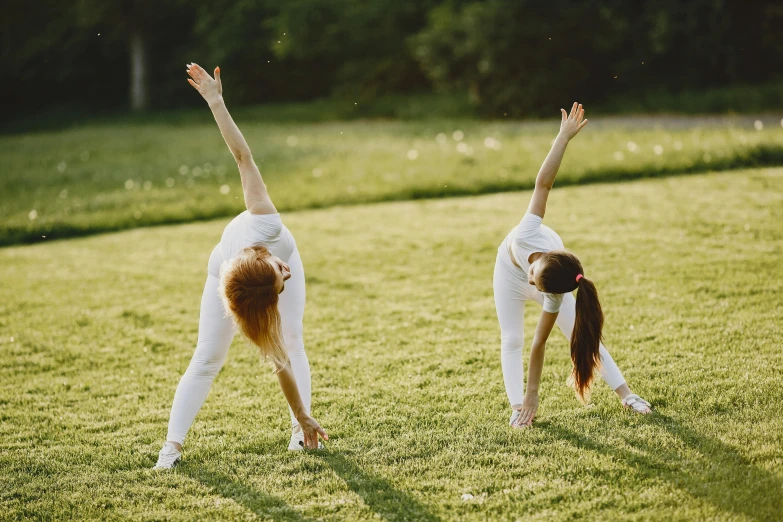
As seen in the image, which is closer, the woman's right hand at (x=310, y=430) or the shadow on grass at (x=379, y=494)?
the shadow on grass at (x=379, y=494)

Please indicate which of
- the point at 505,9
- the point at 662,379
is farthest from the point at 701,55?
the point at 662,379

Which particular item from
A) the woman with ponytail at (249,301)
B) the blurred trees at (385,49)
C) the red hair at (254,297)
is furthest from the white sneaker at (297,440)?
the blurred trees at (385,49)

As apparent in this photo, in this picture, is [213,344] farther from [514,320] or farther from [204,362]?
[514,320]

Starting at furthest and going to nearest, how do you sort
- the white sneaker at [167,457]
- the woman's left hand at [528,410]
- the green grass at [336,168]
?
the green grass at [336,168], the woman's left hand at [528,410], the white sneaker at [167,457]

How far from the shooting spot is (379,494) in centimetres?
389

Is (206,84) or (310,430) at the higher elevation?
(206,84)

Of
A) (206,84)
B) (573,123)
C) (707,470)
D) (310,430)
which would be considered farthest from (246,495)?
(573,123)

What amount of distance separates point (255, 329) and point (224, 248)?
579 millimetres

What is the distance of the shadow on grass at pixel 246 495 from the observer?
3.75m

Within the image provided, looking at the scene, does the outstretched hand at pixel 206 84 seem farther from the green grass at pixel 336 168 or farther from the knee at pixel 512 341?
the green grass at pixel 336 168

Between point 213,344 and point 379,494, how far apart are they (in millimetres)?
1228

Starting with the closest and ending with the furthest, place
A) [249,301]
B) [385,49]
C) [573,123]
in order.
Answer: [249,301] < [573,123] < [385,49]

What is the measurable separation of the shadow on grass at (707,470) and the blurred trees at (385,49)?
19.2 meters

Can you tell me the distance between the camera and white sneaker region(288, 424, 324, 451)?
4.50m
